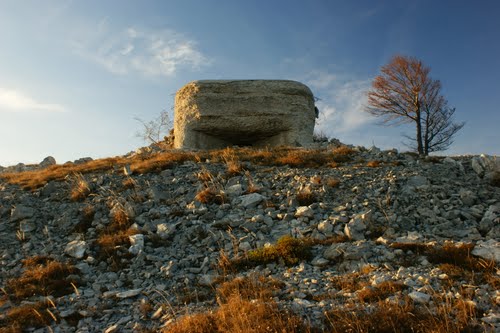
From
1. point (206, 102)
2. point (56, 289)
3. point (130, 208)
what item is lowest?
point (56, 289)

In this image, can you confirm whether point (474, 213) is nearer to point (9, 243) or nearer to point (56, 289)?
point (56, 289)

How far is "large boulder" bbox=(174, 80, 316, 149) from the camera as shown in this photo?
1919 centimetres

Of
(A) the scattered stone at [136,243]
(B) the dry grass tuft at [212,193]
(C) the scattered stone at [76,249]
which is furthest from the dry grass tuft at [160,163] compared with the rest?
(A) the scattered stone at [136,243]

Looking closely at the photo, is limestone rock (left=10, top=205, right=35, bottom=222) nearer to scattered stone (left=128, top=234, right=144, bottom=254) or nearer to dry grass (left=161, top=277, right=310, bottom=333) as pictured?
scattered stone (left=128, top=234, right=144, bottom=254)

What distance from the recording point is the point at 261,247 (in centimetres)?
825

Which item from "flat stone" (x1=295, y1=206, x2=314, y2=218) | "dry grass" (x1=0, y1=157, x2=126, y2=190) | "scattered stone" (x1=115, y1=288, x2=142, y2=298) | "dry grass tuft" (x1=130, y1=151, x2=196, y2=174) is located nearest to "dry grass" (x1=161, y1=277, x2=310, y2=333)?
"scattered stone" (x1=115, y1=288, x2=142, y2=298)

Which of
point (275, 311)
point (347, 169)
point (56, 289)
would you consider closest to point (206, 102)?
point (347, 169)

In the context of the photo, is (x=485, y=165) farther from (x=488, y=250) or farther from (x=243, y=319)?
(x=243, y=319)

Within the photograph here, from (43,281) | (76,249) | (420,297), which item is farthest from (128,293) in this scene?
(420,297)

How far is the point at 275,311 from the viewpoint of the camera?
540 centimetres

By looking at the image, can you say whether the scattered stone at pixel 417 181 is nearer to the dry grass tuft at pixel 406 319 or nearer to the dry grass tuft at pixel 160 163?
the dry grass tuft at pixel 406 319

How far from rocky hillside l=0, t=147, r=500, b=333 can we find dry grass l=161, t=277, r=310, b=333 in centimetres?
2

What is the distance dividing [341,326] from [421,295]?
142cm

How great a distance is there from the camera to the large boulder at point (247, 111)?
19.2 meters
